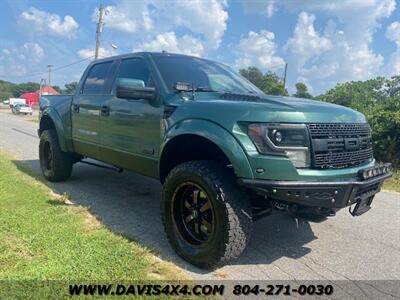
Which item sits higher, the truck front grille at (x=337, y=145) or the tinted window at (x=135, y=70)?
the tinted window at (x=135, y=70)

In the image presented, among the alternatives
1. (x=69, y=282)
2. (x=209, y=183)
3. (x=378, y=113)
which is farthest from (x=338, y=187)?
(x=378, y=113)

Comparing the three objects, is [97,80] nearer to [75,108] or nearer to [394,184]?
[75,108]

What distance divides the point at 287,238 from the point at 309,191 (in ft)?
4.58

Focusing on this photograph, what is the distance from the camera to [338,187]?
9.98ft

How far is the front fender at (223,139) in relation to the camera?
A: 121 inches

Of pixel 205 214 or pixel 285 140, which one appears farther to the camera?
pixel 205 214

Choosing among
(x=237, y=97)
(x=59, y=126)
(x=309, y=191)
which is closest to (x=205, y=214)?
(x=309, y=191)

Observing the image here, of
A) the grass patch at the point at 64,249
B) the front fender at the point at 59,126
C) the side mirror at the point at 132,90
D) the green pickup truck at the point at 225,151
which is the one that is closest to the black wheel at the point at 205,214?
the green pickup truck at the point at 225,151

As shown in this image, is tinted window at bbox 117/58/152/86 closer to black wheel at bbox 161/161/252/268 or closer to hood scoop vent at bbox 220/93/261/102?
hood scoop vent at bbox 220/93/261/102

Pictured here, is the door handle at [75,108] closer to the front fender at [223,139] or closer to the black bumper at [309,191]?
the front fender at [223,139]

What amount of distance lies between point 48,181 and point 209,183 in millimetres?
4218

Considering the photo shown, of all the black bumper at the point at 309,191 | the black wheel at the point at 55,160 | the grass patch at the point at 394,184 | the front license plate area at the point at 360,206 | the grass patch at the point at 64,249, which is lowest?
the grass patch at the point at 64,249

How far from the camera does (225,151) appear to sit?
124 inches

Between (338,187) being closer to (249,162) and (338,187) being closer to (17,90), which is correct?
(249,162)
